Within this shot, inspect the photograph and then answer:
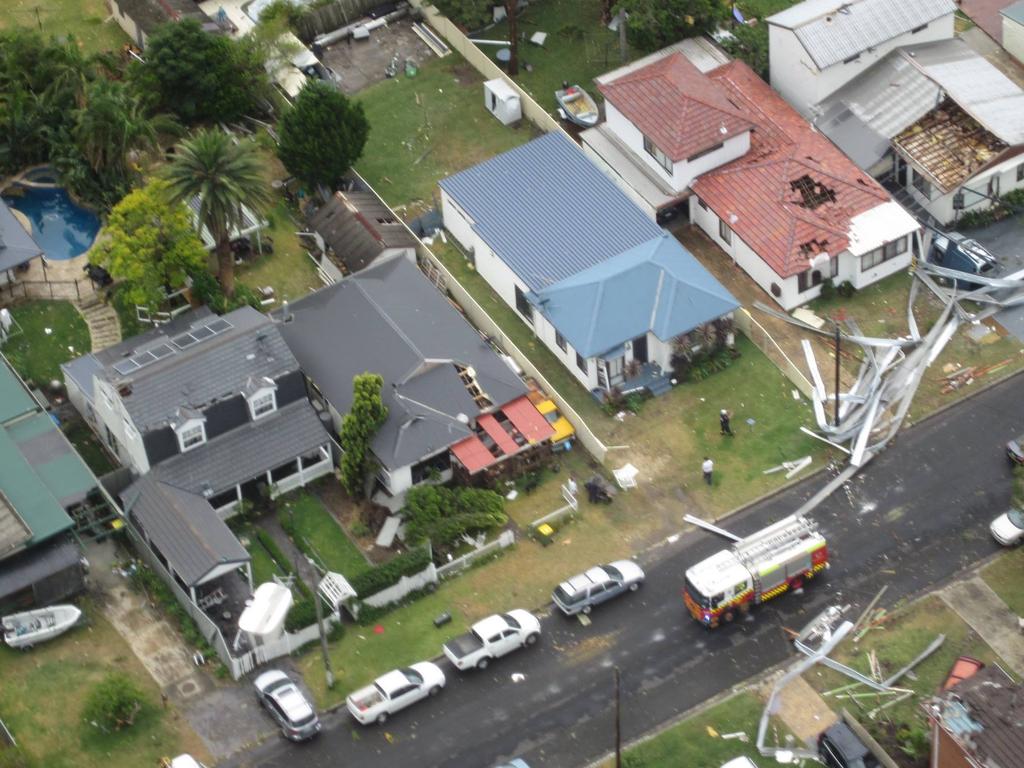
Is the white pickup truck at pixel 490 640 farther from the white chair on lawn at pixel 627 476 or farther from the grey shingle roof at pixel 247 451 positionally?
the grey shingle roof at pixel 247 451

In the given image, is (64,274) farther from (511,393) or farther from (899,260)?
(899,260)

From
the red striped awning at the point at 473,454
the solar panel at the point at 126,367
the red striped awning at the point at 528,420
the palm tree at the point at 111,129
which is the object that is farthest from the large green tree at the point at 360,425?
the palm tree at the point at 111,129

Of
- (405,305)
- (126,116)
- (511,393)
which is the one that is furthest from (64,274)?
(511,393)

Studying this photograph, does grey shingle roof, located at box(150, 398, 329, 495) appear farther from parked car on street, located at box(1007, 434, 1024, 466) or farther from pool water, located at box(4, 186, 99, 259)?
parked car on street, located at box(1007, 434, 1024, 466)

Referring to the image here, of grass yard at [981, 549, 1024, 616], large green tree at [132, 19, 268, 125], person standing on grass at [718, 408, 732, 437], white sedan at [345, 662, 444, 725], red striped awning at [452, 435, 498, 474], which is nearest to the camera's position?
white sedan at [345, 662, 444, 725]

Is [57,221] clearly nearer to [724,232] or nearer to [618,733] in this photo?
[724,232]

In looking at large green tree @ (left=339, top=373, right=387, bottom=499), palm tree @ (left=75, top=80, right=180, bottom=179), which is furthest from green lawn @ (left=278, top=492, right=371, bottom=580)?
palm tree @ (left=75, top=80, right=180, bottom=179)
